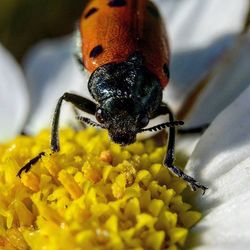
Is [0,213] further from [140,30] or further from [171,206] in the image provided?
[140,30]

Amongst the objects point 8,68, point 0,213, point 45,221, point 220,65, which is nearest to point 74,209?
point 45,221

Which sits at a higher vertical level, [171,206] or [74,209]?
[74,209]

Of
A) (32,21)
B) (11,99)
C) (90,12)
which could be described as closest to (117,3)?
(90,12)

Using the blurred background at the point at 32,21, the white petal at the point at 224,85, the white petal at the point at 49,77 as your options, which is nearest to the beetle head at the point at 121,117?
the white petal at the point at 224,85

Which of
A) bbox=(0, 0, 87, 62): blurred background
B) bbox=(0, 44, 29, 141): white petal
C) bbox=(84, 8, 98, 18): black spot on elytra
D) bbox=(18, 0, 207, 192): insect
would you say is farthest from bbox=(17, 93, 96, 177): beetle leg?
bbox=(0, 0, 87, 62): blurred background

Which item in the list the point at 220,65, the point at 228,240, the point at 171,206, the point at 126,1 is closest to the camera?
the point at 228,240

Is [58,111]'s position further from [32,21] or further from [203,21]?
[32,21]

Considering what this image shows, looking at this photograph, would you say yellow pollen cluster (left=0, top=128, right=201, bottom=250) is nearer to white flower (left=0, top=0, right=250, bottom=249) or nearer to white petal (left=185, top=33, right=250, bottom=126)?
white flower (left=0, top=0, right=250, bottom=249)

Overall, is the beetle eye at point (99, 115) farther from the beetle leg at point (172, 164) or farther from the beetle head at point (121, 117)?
the beetle leg at point (172, 164)
